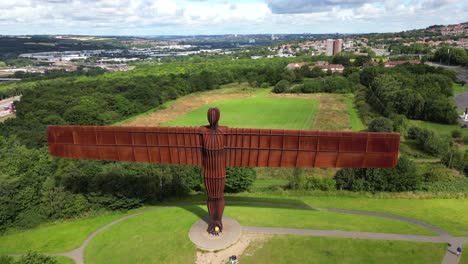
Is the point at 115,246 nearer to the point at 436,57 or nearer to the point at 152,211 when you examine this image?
the point at 152,211

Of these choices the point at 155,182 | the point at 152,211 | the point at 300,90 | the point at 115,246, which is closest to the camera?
the point at 115,246

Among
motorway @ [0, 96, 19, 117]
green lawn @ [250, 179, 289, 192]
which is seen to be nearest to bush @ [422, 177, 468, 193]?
green lawn @ [250, 179, 289, 192]

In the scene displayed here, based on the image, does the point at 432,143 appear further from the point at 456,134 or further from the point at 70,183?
the point at 70,183

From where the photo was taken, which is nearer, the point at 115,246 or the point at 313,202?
the point at 115,246

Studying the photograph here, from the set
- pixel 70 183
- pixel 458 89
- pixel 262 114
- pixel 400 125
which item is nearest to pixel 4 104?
pixel 262 114

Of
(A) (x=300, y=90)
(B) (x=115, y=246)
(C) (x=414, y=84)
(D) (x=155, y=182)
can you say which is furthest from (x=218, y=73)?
(B) (x=115, y=246)

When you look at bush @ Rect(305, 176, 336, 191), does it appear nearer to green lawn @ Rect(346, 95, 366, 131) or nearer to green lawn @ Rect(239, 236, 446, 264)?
green lawn @ Rect(239, 236, 446, 264)

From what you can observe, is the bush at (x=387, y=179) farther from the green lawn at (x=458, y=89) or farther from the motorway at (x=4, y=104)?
the motorway at (x=4, y=104)
